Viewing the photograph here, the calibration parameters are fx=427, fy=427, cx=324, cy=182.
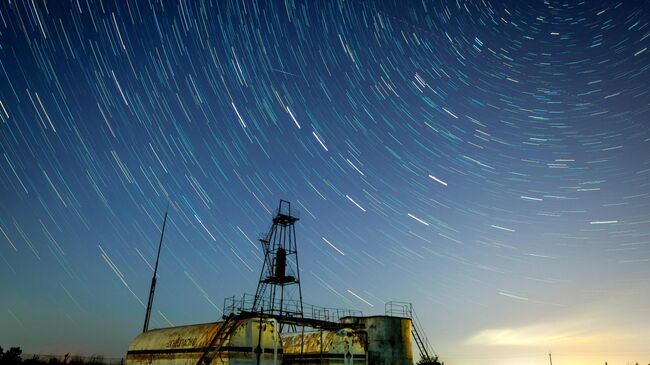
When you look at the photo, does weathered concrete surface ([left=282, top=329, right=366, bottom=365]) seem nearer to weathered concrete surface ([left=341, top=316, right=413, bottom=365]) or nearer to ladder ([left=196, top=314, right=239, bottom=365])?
weathered concrete surface ([left=341, top=316, right=413, bottom=365])

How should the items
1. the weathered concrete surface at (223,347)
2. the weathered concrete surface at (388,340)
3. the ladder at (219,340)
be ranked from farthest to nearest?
1. the weathered concrete surface at (388,340)
2. the weathered concrete surface at (223,347)
3. the ladder at (219,340)

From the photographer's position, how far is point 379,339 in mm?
31172

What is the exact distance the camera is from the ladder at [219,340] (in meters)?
22.6

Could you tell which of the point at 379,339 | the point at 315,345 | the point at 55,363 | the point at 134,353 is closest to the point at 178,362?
the point at 134,353

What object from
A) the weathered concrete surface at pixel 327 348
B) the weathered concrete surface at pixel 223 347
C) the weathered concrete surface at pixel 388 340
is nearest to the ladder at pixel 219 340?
the weathered concrete surface at pixel 223 347

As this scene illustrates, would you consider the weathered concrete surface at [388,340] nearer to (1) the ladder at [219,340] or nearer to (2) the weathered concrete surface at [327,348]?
(2) the weathered concrete surface at [327,348]

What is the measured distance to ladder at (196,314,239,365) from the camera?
2264cm

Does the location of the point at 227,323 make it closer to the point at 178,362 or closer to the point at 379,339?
the point at 178,362

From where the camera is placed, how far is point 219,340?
2420cm

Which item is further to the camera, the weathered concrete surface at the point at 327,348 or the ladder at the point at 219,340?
the weathered concrete surface at the point at 327,348

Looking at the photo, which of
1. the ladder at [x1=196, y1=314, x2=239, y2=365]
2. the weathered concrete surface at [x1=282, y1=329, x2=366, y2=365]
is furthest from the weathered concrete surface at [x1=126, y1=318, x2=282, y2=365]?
the weathered concrete surface at [x1=282, y1=329, x2=366, y2=365]

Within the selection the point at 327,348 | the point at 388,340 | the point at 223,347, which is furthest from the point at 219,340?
the point at 388,340

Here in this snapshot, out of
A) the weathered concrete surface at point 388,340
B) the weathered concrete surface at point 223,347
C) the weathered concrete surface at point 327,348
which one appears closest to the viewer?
the weathered concrete surface at point 223,347

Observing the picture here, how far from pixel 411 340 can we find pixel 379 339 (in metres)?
3.00
